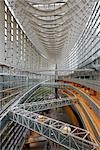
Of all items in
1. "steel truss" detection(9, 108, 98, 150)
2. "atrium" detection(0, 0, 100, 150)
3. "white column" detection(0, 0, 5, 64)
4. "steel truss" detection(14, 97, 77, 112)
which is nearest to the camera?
"steel truss" detection(9, 108, 98, 150)

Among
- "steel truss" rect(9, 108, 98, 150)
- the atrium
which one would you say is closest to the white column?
the atrium

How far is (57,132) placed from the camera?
1416 centimetres

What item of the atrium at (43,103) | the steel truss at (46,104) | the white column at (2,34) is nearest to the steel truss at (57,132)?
the atrium at (43,103)

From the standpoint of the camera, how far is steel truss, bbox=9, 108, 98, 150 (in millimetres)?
12471

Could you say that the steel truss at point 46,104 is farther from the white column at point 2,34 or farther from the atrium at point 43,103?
the white column at point 2,34

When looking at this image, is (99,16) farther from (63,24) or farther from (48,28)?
(48,28)

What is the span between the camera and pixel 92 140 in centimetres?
1232

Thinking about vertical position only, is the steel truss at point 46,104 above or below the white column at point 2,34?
below

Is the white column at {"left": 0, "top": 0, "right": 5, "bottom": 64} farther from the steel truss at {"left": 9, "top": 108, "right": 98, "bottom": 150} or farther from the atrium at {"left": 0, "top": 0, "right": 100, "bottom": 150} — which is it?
the steel truss at {"left": 9, "top": 108, "right": 98, "bottom": 150}

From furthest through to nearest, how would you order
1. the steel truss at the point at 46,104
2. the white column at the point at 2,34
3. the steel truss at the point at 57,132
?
the white column at the point at 2,34 → the steel truss at the point at 46,104 → the steel truss at the point at 57,132

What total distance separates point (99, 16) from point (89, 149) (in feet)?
85.8

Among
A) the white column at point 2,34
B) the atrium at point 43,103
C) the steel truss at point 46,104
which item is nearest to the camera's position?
the atrium at point 43,103

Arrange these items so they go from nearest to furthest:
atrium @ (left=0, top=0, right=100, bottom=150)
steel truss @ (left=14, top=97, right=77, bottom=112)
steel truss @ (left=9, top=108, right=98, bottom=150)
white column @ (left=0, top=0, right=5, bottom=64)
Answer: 1. steel truss @ (left=9, top=108, right=98, bottom=150)
2. atrium @ (left=0, top=0, right=100, bottom=150)
3. steel truss @ (left=14, top=97, right=77, bottom=112)
4. white column @ (left=0, top=0, right=5, bottom=64)

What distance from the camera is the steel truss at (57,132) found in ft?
40.9
